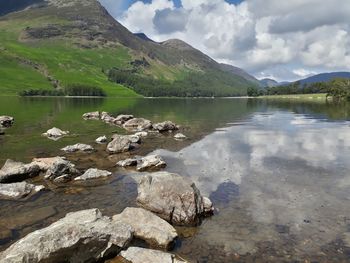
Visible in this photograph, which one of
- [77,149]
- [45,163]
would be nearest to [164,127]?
[77,149]

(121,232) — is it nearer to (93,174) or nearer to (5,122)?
(93,174)

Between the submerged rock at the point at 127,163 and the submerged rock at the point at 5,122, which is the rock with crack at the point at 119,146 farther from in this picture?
the submerged rock at the point at 5,122

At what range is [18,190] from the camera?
27.1m

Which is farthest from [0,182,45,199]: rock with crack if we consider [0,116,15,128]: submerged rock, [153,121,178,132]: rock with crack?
[0,116,15,128]: submerged rock

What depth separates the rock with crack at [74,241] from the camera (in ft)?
48.7

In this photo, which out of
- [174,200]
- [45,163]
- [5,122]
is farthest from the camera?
[5,122]

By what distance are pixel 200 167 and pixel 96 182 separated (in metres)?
11.3

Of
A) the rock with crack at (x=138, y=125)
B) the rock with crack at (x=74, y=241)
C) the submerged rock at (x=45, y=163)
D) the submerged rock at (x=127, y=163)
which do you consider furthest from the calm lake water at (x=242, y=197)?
the rock with crack at (x=138, y=125)

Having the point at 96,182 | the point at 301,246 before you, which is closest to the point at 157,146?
the point at 96,182

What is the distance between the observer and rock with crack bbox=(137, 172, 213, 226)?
884 inches

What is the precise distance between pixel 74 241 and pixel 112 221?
3.13 m

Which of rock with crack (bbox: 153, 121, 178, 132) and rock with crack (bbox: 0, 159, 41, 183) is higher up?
rock with crack (bbox: 0, 159, 41, 183)

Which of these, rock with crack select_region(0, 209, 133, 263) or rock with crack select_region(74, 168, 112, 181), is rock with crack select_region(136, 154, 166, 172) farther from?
rock with crack select_region(0, 209, 133, 263)

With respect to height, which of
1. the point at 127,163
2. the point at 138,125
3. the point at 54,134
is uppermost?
the point at 127,163
